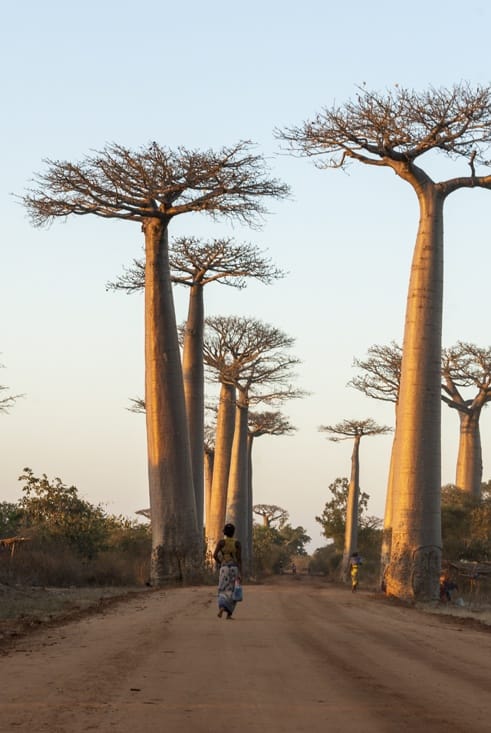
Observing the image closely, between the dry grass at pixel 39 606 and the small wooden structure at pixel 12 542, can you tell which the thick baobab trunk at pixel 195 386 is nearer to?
the small wooden structure at pixel 12 542

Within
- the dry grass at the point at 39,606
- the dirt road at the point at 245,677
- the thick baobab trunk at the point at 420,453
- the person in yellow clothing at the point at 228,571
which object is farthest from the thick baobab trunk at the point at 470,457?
the dirt road at the point at 245,677

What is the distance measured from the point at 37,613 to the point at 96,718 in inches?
292

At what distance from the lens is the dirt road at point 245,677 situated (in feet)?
16.1

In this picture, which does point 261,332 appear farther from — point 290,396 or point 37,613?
point 37,613

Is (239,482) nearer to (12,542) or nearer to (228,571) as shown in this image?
(12,542)

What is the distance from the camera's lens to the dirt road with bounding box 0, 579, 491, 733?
4910 millimetres

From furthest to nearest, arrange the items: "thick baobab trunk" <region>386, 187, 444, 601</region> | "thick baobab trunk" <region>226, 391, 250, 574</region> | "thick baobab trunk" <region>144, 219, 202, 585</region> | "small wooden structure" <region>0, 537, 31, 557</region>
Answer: "thick baobab trunk" <region>226, 391, 250, 574</region> < "small wooden structure" <region>0, 537, 31, 557</region> < "thick baobab trunk" <region>144, 219, 202, 585</region> < "thick baobab trunk" <region>386, 187, 444, 601</region>

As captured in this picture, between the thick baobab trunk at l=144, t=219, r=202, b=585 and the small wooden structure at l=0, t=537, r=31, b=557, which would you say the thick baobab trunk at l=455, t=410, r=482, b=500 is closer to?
the thick baobab trunk at l=144, t=219, r=202, b=585

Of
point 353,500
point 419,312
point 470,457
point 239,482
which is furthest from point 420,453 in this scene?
point 353,500

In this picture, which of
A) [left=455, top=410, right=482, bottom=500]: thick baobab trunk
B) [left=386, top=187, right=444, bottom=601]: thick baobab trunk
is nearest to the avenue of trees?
[left=386, top=187, right=444, bottom=601]: thick baobab trunk

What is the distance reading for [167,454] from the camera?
67.1 ft

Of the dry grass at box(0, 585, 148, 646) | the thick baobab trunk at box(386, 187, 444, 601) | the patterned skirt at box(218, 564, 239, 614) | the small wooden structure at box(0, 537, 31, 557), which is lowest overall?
Answer: the dry grass at box(0, 585, 148, 646)

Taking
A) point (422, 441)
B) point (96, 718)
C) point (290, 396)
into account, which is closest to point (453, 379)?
point (290, 396)

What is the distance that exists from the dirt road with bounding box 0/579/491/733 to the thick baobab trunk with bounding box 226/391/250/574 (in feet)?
90.6
